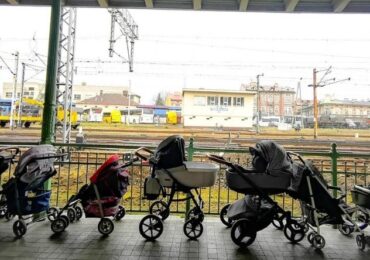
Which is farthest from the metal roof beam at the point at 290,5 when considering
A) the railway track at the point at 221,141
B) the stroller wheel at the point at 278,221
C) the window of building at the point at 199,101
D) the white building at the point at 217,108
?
the window of building at the point at 199,101

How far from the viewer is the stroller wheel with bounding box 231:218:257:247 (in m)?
3.39

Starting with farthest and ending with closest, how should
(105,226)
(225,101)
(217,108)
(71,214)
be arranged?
1. (217,108)
2. (225,101)
3. (71,214)
4. (105,226)

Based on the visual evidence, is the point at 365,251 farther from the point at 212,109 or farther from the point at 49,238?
the point at 212,109

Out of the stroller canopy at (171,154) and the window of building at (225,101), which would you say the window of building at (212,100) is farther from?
the stroller canopy at (171,154)

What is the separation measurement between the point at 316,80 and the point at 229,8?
18.6m

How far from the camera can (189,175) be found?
351 cm

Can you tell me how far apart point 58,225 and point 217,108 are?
72.4ft

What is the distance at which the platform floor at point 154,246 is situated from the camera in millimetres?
3148

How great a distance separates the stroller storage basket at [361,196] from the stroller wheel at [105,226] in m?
2.87

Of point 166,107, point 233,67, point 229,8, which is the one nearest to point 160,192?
point 229,8

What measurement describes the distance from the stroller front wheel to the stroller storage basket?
11.3 feet

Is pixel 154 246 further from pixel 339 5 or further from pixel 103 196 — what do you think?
pixel 339 5

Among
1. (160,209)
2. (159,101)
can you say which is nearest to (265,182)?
(160,209)

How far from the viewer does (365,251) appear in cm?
337
